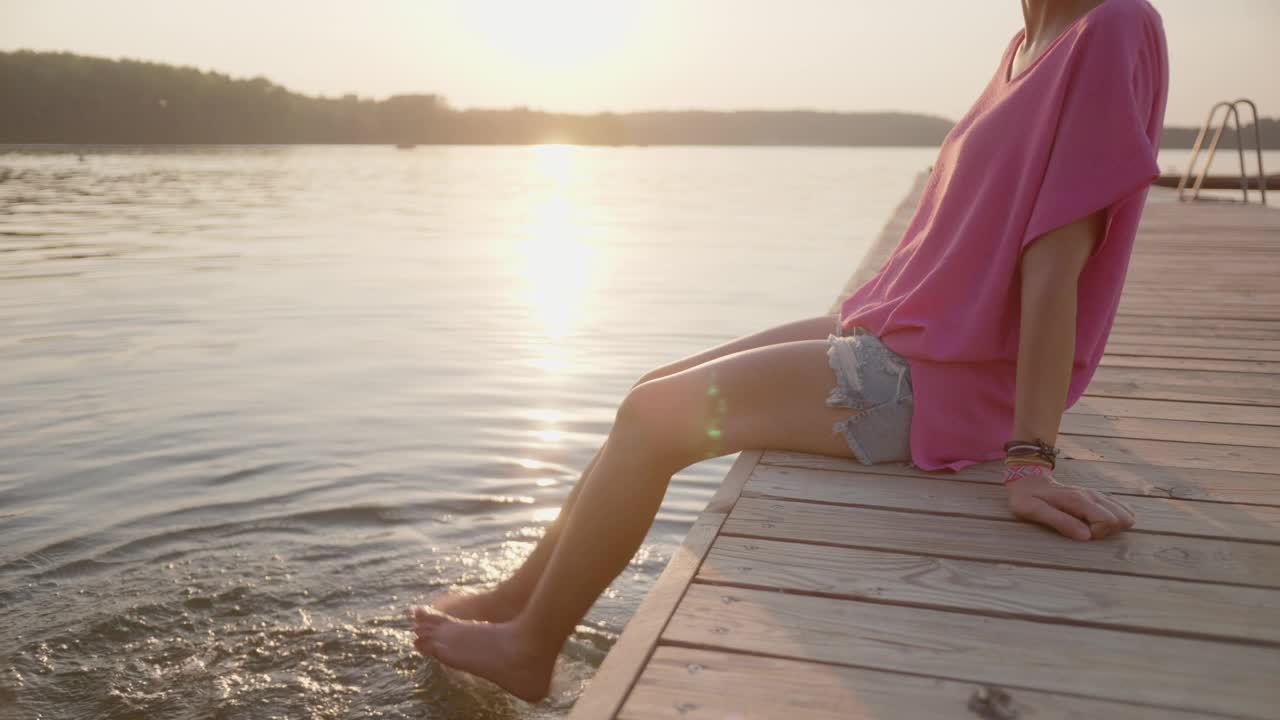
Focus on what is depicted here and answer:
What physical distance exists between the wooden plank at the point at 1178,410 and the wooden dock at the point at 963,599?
0.14 meters

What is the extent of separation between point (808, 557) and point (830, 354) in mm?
479

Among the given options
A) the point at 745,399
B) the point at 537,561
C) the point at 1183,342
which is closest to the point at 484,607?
the point at 537,561

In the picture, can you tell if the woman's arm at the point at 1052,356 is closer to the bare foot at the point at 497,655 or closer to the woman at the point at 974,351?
the woman at the point at 974,351

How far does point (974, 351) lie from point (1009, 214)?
285 millimetres

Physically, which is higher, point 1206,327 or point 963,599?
point 1206,327

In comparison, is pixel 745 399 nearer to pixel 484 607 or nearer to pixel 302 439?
pixel 484 607

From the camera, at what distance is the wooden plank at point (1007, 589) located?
162 centimetres

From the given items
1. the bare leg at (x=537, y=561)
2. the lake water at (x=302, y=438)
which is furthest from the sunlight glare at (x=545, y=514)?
the bare leg at (x=537, y=561)

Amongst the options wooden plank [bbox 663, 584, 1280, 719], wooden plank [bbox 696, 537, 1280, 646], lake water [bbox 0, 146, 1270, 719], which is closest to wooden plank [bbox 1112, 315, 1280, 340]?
lake water [bbox 0, 146, 1270, 719]

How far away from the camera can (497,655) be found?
2.11 metres

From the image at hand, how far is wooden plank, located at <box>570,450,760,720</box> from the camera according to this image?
1384 millimetres

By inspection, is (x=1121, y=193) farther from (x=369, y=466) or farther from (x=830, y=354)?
(x=369, y=466)

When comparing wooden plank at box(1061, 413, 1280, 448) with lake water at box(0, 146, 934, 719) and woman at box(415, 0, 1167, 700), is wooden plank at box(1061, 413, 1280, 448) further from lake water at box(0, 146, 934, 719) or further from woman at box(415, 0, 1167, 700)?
lake water at box(0, 146, 934, 719)

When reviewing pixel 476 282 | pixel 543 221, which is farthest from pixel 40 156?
pixel 476 282
